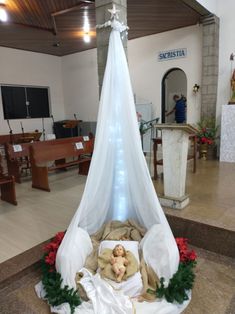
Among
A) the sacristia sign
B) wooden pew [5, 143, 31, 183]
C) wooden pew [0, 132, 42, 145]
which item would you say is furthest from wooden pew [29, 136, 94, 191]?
the sacristia sign

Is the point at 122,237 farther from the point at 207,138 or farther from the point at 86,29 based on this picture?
the point at 86,29

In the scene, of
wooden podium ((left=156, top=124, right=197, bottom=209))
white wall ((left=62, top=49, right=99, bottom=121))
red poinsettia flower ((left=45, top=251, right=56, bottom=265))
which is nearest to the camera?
red poinsettia flower ((left=45, top=251, right=56, bottom=265))

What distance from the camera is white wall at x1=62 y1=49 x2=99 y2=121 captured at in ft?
23.6

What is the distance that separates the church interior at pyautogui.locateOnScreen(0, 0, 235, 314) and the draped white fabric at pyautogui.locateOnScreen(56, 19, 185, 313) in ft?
0.03

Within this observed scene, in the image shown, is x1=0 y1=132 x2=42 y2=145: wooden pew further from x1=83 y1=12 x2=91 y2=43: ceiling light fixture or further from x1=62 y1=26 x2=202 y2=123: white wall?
x1=83 y1=12 x2=91 y2=43: ceiling light fixture

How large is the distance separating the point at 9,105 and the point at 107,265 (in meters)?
6.13

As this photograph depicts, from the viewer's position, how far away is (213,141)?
5.02m

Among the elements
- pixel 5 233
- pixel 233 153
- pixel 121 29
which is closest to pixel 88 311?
pixel 5 233

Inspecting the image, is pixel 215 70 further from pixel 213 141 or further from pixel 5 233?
pixel 5 233

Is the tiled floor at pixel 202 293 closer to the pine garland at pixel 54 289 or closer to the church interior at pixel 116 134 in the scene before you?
the church interior at pixel 116 134

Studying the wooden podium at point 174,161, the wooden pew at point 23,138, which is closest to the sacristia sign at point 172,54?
the wooden pew at point 23,138

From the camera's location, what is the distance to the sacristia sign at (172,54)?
542 centimetres

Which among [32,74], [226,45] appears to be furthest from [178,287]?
[32,74]

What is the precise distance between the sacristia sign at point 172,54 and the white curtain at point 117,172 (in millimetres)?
3646
